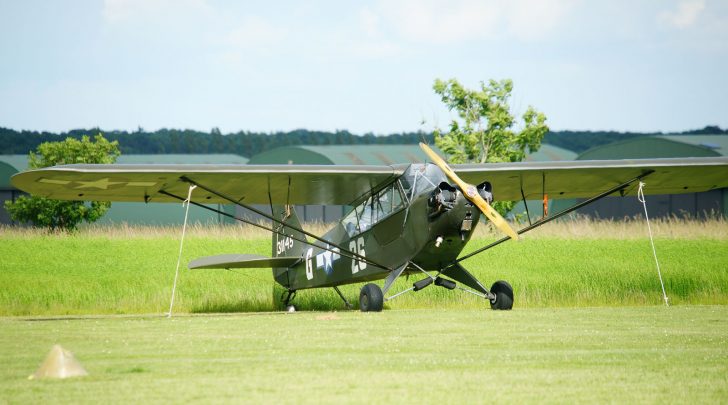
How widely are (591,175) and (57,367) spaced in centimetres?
1350

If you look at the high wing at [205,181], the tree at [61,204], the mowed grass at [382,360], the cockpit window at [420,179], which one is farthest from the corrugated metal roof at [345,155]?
the mowed grass at [382,360]

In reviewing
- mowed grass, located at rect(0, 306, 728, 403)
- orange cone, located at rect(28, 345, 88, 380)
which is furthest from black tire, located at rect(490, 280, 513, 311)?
orange cone, located at rect(28, 345, 88, 380)

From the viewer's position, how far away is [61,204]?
4581cm

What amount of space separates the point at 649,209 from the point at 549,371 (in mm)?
43570

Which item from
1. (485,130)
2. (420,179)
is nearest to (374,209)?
(420,179)

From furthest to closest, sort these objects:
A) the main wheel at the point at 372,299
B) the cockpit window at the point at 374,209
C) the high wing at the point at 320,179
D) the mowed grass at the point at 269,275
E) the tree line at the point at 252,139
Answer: the tree line at the point at 252,139, the mowed grass at the point at 269,275, the cockpit window at the point at 374,209, the main wheel at the point at 372,299, the high wing at the point at 320,179

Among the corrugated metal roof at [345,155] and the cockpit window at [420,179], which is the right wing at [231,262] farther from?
the corrugated metal roof at [345,155]

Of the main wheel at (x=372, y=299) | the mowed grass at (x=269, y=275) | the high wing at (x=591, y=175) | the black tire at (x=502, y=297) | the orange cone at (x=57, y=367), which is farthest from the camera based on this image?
the mowed grass at (x=269, y=275)

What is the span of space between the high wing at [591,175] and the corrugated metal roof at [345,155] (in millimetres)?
31832

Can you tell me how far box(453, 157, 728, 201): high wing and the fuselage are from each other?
4.85 feet

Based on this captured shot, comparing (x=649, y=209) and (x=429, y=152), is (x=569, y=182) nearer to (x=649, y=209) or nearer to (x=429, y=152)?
(x=429, y=152)

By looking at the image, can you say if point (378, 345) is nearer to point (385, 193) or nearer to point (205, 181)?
point (385, 193)

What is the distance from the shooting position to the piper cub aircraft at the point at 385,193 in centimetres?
1717

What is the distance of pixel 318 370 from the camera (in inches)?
385
